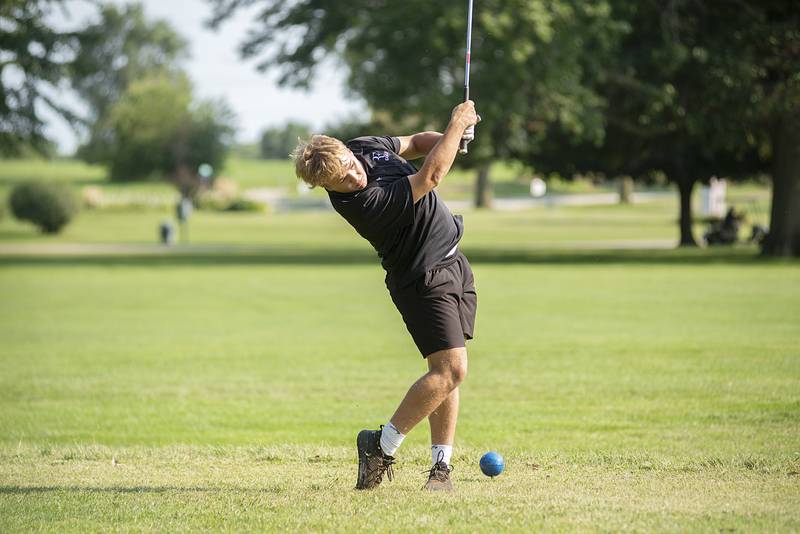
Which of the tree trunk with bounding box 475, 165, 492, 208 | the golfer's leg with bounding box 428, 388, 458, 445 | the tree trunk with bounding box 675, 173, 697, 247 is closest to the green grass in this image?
the golfer's leg with bounding box 428, 388, 458, 445

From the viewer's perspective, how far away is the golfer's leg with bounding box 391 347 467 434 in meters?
6.79

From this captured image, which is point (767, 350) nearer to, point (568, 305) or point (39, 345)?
point (568, 305)

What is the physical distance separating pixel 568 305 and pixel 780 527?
1545 centimetres

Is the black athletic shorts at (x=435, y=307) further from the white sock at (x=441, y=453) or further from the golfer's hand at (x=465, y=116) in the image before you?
the golfer's hand at (x=465, y=116)

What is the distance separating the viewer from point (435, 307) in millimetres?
6754

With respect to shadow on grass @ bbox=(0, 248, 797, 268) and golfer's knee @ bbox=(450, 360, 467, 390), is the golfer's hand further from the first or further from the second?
shadow on grass @ bbox=(0, 248, 797, 268)

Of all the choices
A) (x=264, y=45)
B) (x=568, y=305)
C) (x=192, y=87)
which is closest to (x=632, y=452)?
(x=568, y=305)

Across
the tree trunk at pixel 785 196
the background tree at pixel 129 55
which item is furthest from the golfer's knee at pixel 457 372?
the background tree at pixel 129 55

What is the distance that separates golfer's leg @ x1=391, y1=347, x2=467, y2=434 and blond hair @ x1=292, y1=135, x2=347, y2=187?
1.23 meters

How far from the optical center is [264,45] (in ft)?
129

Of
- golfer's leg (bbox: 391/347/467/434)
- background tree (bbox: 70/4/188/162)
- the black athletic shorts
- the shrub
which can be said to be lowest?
the shrub

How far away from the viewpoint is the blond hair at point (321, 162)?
20.9 feet

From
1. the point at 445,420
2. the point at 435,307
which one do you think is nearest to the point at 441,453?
the point at 445,420

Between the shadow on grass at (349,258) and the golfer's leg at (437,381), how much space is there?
86.4 feet
